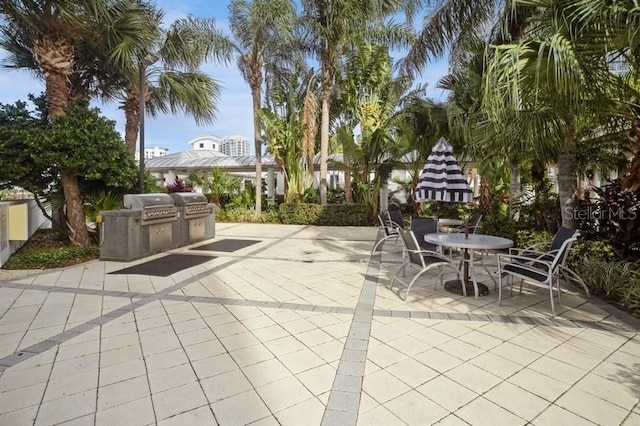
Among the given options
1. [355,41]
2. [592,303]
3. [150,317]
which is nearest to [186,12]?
[355,41]

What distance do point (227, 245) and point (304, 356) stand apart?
6896mm

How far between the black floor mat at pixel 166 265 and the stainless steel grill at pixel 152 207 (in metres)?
0.92

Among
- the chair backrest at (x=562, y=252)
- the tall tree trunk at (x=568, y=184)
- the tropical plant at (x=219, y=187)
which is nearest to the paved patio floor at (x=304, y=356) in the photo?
the chair backrest at (x=562, y=252)

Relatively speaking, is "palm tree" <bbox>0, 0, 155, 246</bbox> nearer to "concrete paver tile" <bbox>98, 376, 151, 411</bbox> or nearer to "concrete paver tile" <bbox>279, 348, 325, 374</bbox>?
"concrete paver tile" <bbox>98, 376, 151, 411</bbox>

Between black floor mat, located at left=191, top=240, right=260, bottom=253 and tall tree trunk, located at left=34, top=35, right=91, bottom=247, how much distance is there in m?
2.72

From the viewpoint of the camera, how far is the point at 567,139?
6422 mm

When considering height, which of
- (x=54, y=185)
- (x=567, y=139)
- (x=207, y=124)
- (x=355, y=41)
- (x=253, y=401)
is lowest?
(x=253, y=401)

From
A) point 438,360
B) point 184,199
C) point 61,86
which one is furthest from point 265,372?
point 61,86

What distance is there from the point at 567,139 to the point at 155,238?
28.2ft

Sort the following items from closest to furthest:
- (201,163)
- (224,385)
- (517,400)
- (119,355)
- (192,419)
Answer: (192,419)
(517,400)
(224,385)
(119,355)
(201,163)

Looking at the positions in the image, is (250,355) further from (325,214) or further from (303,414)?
(325,214)

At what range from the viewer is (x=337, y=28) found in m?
13.6

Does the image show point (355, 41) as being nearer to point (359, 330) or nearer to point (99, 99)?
point (99, 99)

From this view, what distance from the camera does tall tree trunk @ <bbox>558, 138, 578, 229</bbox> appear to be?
21.8 ft
